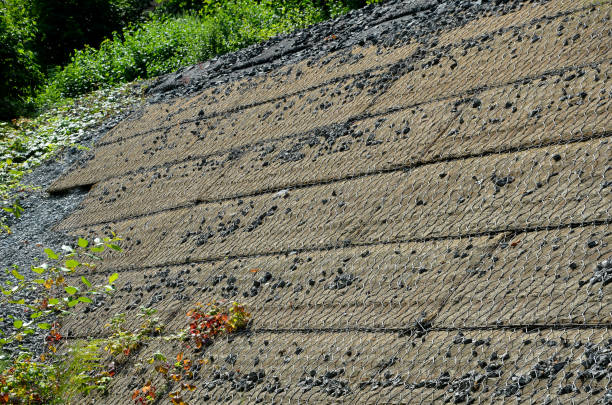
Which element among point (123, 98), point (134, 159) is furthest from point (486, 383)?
point (123, 98)

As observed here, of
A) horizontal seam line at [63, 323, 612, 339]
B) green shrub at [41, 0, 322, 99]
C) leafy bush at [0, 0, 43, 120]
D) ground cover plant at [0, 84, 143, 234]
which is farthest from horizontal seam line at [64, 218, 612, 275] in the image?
leafy bush at [0, 0, 43, 120]

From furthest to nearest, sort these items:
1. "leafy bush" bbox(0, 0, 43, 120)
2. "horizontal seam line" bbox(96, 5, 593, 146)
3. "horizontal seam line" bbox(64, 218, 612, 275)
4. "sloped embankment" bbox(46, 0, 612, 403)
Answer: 1. "leafy bush" bbox(0, 0, 43, 120)
2. "horizontal seam line" bbox(96, 5, 593, 146)
3. "horizontal seam line" bbox(64, 218, 612, 275)
4. "sloped embankment" bbox(46, 0, 612, 403)

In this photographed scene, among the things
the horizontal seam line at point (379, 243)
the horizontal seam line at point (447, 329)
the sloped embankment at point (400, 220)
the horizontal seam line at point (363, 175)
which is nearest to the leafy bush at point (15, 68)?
the sloped embankment at point (400, 220)

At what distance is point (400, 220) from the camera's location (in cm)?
423

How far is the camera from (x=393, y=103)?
18.0ft

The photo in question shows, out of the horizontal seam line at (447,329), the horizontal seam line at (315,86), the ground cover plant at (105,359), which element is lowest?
the ground cover plant at (105,359)

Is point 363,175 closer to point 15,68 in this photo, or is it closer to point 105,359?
point 105,359

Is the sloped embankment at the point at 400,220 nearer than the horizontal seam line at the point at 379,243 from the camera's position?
Yes

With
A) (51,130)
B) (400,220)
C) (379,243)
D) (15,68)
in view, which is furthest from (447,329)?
(15,68)

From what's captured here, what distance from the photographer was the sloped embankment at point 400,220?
10.2 ft

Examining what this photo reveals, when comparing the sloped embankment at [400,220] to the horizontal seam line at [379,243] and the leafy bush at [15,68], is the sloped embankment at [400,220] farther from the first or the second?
the leafy bush at [15,68]

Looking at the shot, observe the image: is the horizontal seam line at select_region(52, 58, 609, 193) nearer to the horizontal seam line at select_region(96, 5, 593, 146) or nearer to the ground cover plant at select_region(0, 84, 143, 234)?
the horizontal seam line at select_region(96, 5, 593, 146)

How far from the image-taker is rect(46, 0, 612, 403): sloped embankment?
10.2ft

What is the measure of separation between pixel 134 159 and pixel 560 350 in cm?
513
